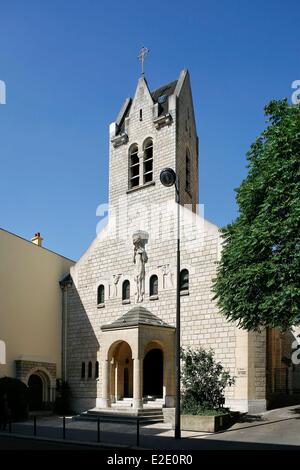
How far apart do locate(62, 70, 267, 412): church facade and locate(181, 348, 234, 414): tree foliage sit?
2.68 metres

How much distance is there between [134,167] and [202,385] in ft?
51.4

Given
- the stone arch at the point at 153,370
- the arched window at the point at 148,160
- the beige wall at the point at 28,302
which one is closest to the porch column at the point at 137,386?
the stone arch at the point at 153,370

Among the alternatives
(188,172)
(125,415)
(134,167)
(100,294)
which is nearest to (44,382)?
(100,294)

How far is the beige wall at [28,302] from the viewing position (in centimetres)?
2977

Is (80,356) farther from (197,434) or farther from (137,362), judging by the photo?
(197,434)

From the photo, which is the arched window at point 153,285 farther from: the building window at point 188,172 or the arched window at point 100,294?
the building window at point 188,172

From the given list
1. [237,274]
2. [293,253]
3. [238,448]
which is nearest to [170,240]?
[237,274]

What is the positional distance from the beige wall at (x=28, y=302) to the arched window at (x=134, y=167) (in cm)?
685

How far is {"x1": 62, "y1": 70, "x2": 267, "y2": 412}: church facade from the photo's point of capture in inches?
1014

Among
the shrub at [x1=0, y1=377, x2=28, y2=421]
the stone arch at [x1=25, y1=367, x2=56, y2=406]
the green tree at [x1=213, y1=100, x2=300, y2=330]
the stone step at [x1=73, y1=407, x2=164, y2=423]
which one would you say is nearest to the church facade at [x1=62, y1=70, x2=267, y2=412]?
the stone step at [x1=73, y1=407, x2=164, y2=423]

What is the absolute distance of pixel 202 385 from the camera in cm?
2203

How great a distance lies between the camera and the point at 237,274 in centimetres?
2089
